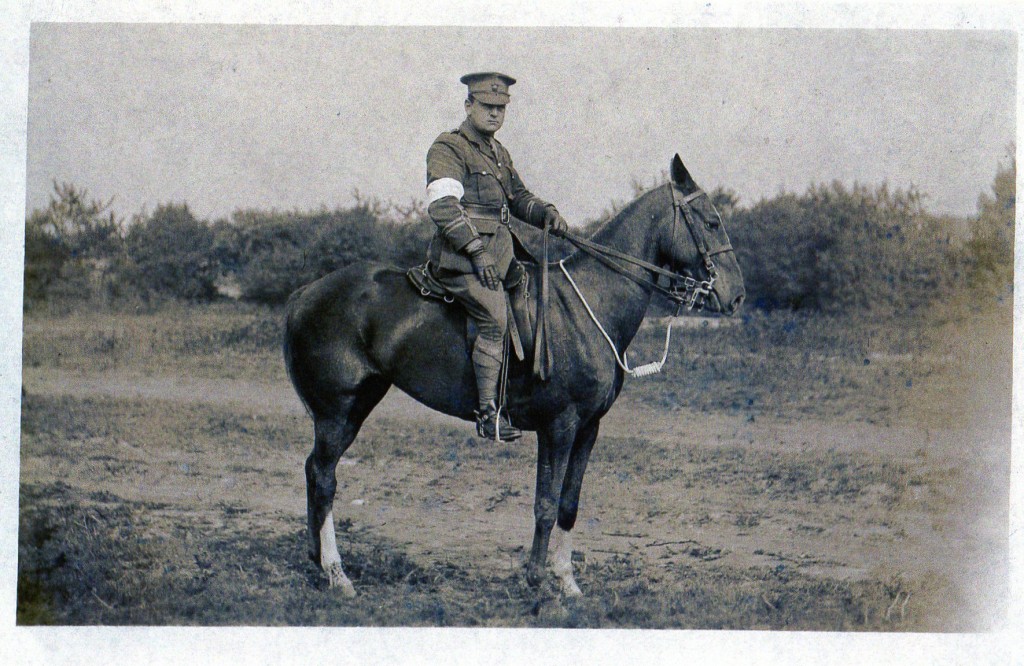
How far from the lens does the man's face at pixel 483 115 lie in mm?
6145

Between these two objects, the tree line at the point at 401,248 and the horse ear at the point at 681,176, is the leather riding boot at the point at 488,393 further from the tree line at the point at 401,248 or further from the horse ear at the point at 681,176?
the tree line at the point at 401,248

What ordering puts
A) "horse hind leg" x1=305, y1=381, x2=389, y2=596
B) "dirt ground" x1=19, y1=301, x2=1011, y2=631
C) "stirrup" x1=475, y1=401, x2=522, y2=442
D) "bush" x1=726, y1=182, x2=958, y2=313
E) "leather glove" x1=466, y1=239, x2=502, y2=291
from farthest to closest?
"bush" x1=726, y1=182, x2=958, y2=313
"dirt ground" x1=19, y1=301, x2=1011, y2=631
"horse hind leg" x1=305, y1=381, x2=389, y2=596
"stirrup" x1=475, y1=401, x2=522, y2=442
"leather glove" x1=466, y1=239, x2=502, y2=291

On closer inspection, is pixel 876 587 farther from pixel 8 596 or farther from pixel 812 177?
pixel 8 596

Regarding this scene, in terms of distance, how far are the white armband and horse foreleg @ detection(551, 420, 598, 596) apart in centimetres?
171

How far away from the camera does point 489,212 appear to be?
20.1ft

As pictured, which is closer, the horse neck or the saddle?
the saddle

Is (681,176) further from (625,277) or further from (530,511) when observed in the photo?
(530,511)

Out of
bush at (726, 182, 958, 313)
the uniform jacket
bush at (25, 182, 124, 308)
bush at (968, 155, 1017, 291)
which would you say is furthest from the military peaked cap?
bush at (968, 155, 1017, 291)

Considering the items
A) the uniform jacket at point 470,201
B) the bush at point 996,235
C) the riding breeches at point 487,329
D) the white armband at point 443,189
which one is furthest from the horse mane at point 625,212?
the bush at point 996,235

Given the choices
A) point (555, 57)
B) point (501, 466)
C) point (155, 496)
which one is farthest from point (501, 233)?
point (155, 496)

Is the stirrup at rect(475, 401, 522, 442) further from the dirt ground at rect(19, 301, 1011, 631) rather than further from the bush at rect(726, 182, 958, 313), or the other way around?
the bush at rect(726, 182, 958, 313)

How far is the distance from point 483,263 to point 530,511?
2.26 metres

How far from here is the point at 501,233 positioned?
20.1ft

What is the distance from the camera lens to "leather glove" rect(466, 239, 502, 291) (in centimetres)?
587
